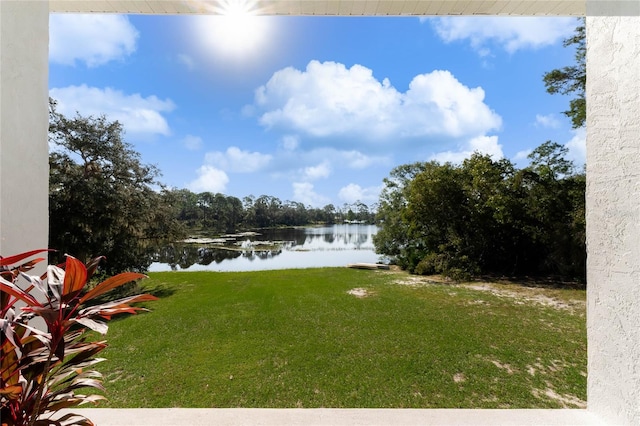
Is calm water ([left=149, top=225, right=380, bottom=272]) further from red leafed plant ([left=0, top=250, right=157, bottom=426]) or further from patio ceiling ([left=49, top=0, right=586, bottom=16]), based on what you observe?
red leafed plant ([left=0, top=250, right=157, bottom=426])

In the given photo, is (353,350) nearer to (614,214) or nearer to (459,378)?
(459,378)

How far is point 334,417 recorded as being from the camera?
136cm

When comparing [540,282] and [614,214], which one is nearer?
[614,214]

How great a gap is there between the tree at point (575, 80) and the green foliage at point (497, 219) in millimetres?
1207

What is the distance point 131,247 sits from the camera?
5.35 m

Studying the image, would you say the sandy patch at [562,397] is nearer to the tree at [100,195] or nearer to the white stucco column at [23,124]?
the white stucco column at [23,124]

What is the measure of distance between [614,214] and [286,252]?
28.1 ft

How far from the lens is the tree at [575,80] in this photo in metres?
5.04

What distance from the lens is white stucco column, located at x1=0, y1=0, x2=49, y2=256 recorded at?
3.47 ft

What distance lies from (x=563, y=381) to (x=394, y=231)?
5.85 m

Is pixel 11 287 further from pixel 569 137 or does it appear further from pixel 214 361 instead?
pixel 569 137

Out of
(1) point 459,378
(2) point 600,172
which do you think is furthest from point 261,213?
(2) point 600,172

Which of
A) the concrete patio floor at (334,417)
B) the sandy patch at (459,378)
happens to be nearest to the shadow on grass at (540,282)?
the sandy patch at (459,378)

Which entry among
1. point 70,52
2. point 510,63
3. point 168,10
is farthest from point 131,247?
point 510,63
